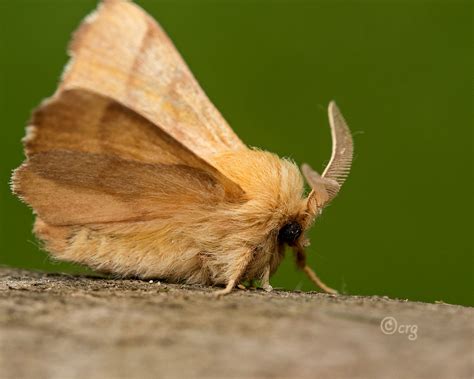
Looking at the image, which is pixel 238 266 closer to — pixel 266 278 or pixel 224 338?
pixel 266 278

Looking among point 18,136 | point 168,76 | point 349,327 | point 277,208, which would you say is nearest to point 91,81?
point 168,76

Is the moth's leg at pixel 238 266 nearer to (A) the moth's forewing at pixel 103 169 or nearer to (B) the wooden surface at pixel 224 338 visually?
(A) the moth's forewing at pixel 103 169

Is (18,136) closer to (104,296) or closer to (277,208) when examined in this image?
(277,208)

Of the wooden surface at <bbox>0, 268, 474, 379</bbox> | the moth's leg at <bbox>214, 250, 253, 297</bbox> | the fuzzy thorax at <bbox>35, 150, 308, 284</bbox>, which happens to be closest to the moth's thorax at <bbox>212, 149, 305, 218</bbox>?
the fuzzy thorax at <bbox>35, 150, 308, 284</bbox>

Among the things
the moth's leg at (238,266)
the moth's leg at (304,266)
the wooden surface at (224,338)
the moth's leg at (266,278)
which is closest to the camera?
the wooden surface at (224,338)

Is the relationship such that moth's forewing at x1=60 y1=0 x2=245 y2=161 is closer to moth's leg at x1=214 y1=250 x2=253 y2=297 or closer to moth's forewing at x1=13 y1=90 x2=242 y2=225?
moth's forewing at x1=13 y1=90 x2=242 y2=225

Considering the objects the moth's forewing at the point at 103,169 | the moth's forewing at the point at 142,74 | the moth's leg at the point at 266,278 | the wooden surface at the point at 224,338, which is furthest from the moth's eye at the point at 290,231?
the wooden surface at the point at 224,338

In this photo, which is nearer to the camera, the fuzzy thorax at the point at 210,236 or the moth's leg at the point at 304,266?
the fuzzy thorax at the point at 210,236
